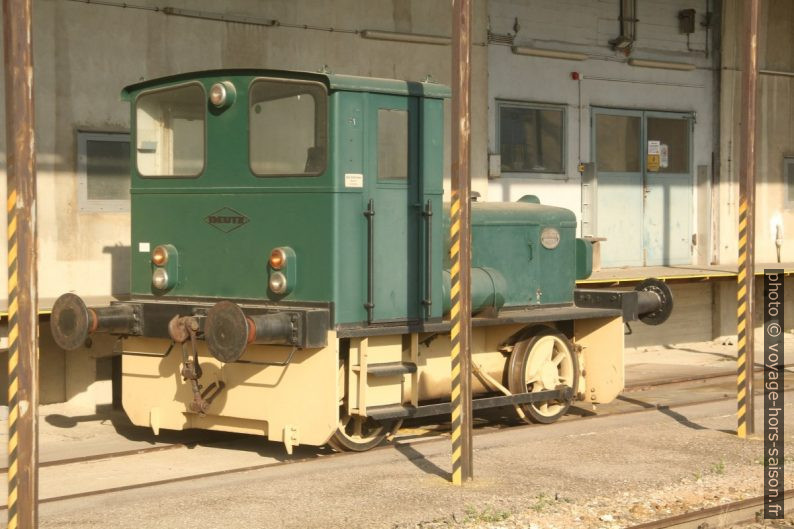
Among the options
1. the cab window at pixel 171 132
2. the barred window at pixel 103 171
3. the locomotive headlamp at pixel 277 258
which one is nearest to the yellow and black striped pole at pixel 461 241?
the locomotive headlamp at pixel 277 258

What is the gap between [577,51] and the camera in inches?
716

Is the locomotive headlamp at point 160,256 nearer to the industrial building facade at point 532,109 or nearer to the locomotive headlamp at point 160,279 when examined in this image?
the locomotive headlamp at point 160,279

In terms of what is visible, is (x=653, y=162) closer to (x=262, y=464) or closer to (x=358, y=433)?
(x=358, y=433)

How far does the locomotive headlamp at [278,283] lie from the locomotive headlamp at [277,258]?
56mm

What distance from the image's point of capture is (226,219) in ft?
32.9

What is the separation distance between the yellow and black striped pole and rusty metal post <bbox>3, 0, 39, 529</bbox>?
317cm

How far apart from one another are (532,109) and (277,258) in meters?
8.72

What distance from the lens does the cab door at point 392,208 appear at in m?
9.70

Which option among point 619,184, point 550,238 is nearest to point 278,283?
point 550,238

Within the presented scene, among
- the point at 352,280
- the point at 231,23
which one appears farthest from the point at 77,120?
the point at 352,280

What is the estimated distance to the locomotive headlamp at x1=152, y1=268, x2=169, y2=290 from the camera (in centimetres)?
1024

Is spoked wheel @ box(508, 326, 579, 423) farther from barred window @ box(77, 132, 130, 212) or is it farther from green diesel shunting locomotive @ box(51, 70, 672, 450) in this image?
barred window @ box(77, 132, 130, 212)

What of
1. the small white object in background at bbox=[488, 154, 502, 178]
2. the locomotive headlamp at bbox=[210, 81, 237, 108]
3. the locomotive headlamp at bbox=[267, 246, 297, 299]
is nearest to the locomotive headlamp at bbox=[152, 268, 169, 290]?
the locomotive headlamp at bbox=[267, 246, 297, 299]

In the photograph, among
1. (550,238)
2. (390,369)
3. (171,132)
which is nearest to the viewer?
(390,369)
